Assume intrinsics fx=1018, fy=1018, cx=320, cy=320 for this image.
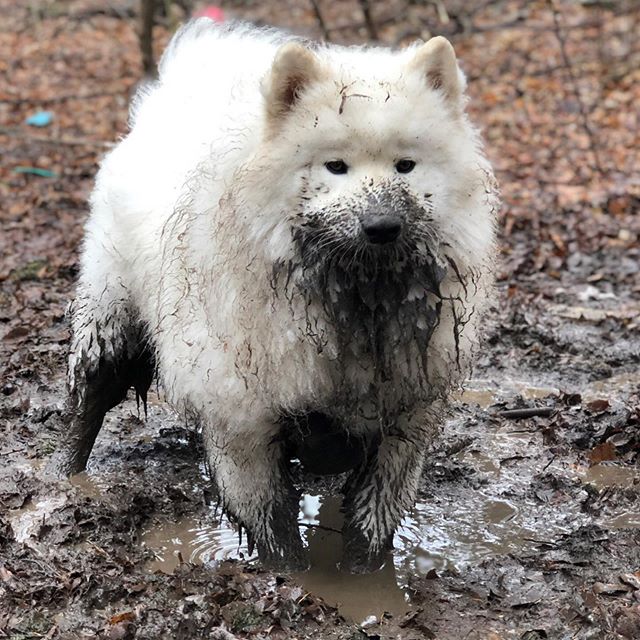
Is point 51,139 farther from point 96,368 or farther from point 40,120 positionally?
point 96,368

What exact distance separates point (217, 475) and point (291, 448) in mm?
354

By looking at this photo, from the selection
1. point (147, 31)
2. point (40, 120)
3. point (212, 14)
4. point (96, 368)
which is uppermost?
point (212, 14)

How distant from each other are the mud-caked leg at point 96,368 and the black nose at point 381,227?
2.04 metres

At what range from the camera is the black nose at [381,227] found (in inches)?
140

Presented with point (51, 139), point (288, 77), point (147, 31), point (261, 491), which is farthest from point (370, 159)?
point (51, 139)

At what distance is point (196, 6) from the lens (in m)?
20.5

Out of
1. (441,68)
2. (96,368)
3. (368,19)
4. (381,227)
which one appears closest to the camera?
(381,227)

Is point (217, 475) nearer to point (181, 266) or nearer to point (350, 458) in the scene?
point (350, 458)

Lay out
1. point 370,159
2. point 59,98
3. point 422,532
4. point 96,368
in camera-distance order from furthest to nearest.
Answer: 1. point 59,98
2. point 96,368
3. point 422,532
4. point 370,159

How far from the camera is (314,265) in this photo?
3.79m

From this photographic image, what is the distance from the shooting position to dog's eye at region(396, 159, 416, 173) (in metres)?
3.74

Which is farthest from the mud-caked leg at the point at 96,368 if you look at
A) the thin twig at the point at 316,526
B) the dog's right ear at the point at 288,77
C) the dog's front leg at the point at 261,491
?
the dog's right ear at the point at 288,77

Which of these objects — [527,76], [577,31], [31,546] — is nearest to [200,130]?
[31,546]

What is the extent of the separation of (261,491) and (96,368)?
1.46 meters
